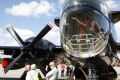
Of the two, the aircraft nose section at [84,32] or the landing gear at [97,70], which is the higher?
the aircraft nose section at [84,32]

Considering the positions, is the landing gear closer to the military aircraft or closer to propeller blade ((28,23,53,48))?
the military aircraft

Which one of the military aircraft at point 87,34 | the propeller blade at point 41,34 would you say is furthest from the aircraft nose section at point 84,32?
the propeller blade at point 41,34

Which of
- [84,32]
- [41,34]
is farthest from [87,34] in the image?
[41,34]

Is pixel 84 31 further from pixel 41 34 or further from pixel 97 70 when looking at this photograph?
pixel 41 34

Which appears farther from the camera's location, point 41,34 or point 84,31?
point 41,34

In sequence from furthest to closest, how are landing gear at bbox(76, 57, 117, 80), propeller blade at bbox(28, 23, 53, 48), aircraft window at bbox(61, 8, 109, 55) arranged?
1. propeller blade at bbox(28, 23, 53, 48)
2. landing gear at bbox(76, 57, 117, 80)
3. aircraft window at bbox(61, 8, 109, 55)

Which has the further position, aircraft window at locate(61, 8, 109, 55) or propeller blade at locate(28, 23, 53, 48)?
propeller blade at locate(28, 23, 53, 48)

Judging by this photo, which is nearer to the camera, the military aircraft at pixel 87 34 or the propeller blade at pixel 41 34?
the military aircraft at pixel 87 34

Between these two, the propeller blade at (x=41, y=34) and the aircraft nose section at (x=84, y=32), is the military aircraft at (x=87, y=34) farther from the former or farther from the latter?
the propeller blade at (x=41, y=34)

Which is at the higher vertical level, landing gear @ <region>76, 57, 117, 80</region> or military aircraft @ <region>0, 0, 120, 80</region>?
military aircraft @ <region>0, 0, 120, 80</region>

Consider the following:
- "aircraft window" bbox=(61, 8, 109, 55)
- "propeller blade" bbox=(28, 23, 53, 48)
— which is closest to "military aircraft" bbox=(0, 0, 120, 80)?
"aircraft window" bbox=(61, 8, 109, 55)

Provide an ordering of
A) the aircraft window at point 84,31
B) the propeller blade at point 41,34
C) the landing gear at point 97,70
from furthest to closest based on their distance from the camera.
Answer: the propeller blade at point 41,34, the landing gear at point 97,70, the aircraft window at point 84,31

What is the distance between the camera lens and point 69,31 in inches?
469

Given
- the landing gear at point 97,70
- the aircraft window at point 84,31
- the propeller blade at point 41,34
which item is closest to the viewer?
the aircraft window at point 84,31
